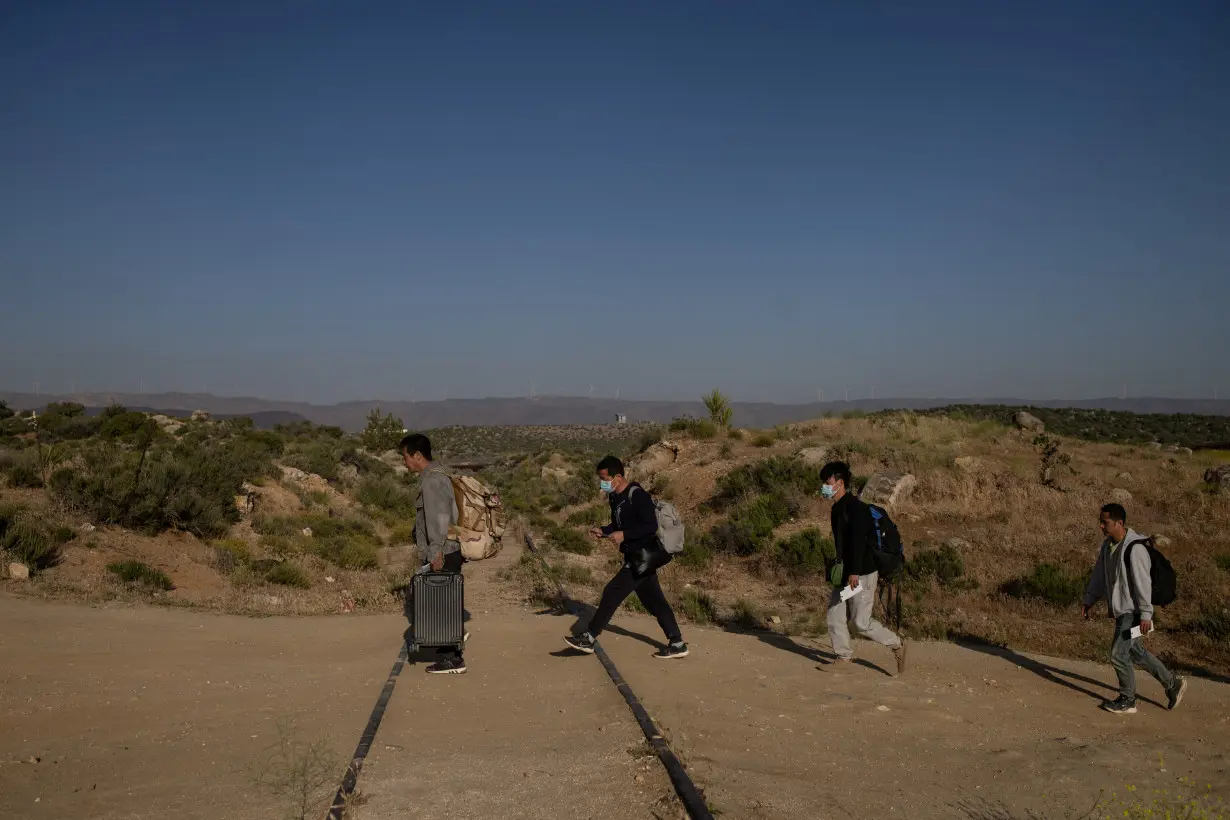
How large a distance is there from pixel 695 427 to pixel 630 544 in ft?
87.3

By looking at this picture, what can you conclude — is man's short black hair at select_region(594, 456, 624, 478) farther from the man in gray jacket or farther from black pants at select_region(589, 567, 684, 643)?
the man in gray jacket

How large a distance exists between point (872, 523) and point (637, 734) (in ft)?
10.8

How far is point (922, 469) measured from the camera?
23.5 m

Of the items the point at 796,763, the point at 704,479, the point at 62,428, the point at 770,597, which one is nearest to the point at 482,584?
the point at 770,597

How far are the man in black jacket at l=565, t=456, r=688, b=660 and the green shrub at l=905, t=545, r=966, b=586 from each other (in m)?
7.56

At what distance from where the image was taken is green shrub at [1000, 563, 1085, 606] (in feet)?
45.8

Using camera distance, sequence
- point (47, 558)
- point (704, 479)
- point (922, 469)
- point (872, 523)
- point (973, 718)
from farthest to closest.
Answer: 1. point (704, 479)
2. point (922, 469)
3. point (47, 558)
4. point (872, 523)
5. point (973, 718)

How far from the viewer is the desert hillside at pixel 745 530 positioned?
44.9 feet

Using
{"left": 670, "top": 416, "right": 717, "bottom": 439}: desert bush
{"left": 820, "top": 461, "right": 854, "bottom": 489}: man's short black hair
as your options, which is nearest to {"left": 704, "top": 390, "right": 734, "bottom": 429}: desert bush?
{"left": 670, "top": 416, "right": 717, "bottom": 439}: desert bush

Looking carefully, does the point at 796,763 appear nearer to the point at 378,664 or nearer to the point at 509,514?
the point at 378,664

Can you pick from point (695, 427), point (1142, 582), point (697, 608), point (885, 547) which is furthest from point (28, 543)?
point (695, 427)

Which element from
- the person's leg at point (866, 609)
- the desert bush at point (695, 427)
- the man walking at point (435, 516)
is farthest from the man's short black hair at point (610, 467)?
the desert bush at point (695, 427)

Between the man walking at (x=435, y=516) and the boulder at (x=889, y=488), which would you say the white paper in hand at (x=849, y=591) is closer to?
the man walking at (x=435, y=516)

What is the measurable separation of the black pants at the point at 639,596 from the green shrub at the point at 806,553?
328 inches
